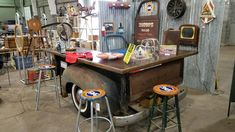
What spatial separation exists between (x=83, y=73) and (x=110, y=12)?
2.39 m

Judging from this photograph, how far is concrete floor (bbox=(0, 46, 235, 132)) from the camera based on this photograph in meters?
2.50

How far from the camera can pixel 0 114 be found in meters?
2.96

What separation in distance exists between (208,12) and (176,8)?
618 mm

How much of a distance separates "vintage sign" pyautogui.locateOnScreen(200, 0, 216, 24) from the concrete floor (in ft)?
4.57

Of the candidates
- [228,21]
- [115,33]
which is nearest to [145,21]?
[115,33]

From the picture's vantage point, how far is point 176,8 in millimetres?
3646

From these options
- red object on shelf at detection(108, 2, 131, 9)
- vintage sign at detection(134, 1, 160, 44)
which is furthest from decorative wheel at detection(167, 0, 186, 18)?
red object on shelf at detection(108, 2, 131, 9)

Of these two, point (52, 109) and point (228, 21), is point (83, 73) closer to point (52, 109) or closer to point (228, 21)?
point (52, 109)

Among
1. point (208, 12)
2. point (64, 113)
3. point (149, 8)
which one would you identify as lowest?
point (64, 113)

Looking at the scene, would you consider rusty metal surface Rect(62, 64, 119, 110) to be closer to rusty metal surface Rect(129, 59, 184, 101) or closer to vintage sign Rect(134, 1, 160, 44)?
rusty metal surface Rect(129, 59, 184, 101)

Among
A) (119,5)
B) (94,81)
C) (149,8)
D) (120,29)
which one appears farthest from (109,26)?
(94,81)

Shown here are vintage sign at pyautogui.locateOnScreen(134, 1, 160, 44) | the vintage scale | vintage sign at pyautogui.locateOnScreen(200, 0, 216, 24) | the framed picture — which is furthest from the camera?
the framed picture

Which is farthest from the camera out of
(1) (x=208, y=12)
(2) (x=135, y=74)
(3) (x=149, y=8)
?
(3) (x=149, y=8)

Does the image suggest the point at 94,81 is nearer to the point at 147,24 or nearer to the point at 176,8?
the point at 176,8
